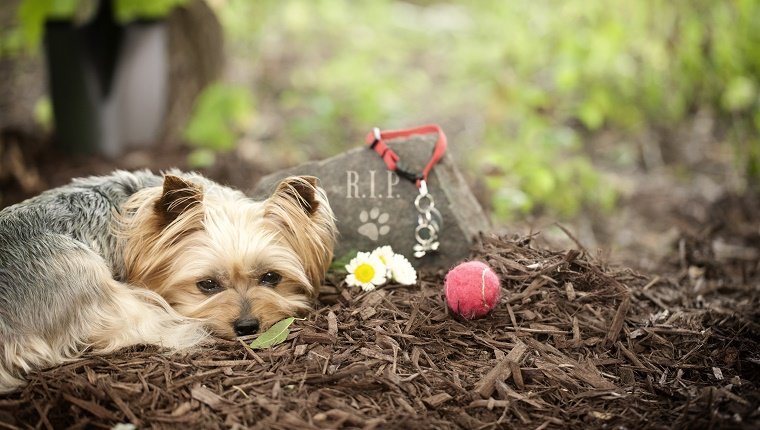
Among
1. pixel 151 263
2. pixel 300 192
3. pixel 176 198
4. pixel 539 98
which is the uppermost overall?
pixel 176 198

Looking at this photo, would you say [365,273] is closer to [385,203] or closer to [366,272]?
[366,272]

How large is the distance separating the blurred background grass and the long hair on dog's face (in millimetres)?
2719

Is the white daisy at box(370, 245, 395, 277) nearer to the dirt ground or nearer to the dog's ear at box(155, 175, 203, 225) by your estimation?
the dirt ground

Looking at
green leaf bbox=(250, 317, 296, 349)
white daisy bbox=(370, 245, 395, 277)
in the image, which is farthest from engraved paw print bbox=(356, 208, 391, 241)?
green leaf bbox=(250, 317, 296, 349)

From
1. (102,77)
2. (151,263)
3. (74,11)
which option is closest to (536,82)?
(102,77)

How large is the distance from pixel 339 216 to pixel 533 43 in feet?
19.3

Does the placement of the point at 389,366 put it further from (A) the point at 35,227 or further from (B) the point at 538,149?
(B) the point at 538,149

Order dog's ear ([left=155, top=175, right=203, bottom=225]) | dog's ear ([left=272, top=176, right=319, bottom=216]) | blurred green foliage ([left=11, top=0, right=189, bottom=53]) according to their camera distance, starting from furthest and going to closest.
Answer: blurred green foliage ([left=11, top=0, right=189, bottom=53]) < dog's ear ([left=272, top=176, right=319, bottom=216]) < dog's ear ([left=155, top=175, right=203, bottom=225])

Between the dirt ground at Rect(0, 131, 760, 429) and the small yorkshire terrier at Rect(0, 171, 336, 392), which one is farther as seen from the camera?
the small yorkshire terrier at Rect(0, 171, 336, 392)

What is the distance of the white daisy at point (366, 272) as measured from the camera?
161 inches

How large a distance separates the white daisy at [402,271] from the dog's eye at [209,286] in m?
1.02

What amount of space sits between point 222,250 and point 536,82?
23.9ft

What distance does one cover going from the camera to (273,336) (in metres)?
3.60

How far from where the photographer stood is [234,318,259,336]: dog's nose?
362 centimetres
